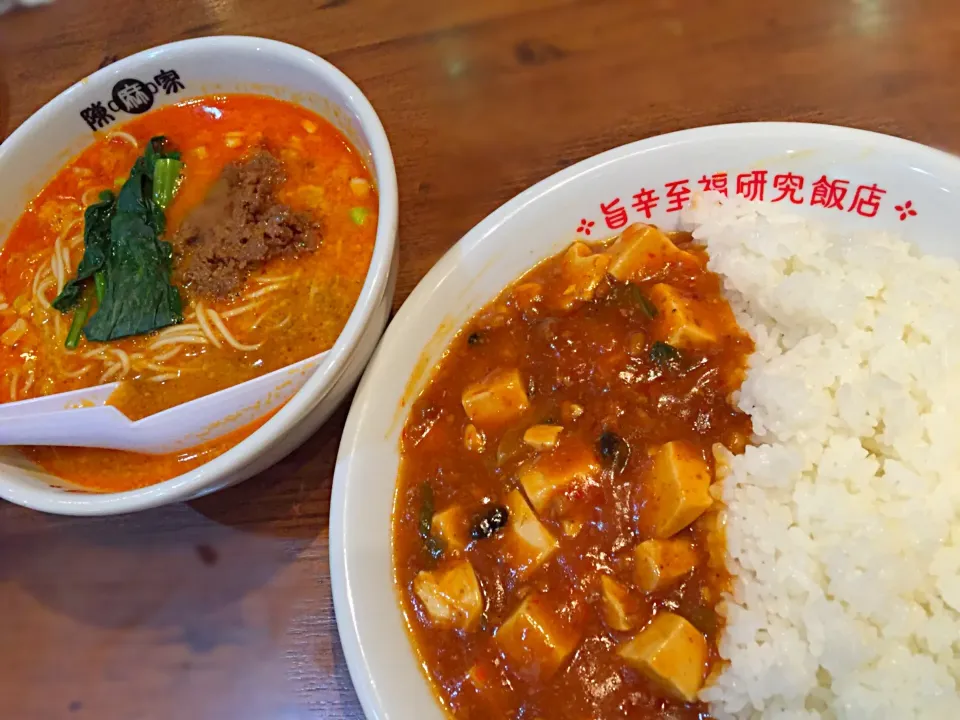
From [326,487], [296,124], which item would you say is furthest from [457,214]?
[326,487]

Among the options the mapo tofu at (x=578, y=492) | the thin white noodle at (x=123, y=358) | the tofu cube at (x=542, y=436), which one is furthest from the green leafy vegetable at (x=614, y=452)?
the thin white noodle at (x=123, y=358)

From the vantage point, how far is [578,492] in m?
1.79

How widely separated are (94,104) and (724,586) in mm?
2272

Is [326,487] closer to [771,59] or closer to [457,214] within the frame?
[457,214]

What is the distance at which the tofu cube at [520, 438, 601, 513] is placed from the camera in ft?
5.85

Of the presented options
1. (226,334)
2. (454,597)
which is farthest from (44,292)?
(454,597)

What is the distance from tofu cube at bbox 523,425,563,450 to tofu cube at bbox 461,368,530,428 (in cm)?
8

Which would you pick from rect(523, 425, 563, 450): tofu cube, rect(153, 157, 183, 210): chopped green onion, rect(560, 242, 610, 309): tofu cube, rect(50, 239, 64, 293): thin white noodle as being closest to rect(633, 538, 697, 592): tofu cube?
rect(523, 425, 563, 450): tofu cube

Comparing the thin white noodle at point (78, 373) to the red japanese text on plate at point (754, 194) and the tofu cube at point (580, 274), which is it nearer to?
the tofu cube at point (580, 274)

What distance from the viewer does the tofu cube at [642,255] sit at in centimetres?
202

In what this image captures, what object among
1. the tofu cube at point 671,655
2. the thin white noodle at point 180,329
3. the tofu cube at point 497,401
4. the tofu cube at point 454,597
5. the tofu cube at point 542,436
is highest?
the thin white noodle at point 180,329

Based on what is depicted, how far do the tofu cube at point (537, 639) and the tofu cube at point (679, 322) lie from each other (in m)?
0.76

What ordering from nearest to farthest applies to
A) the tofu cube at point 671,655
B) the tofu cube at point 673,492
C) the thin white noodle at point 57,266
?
the tofu cube at point 671,655 < the tofu cube at point 673,492 < the thin white noodle at point 57,266

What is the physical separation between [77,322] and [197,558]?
2.50 feet
